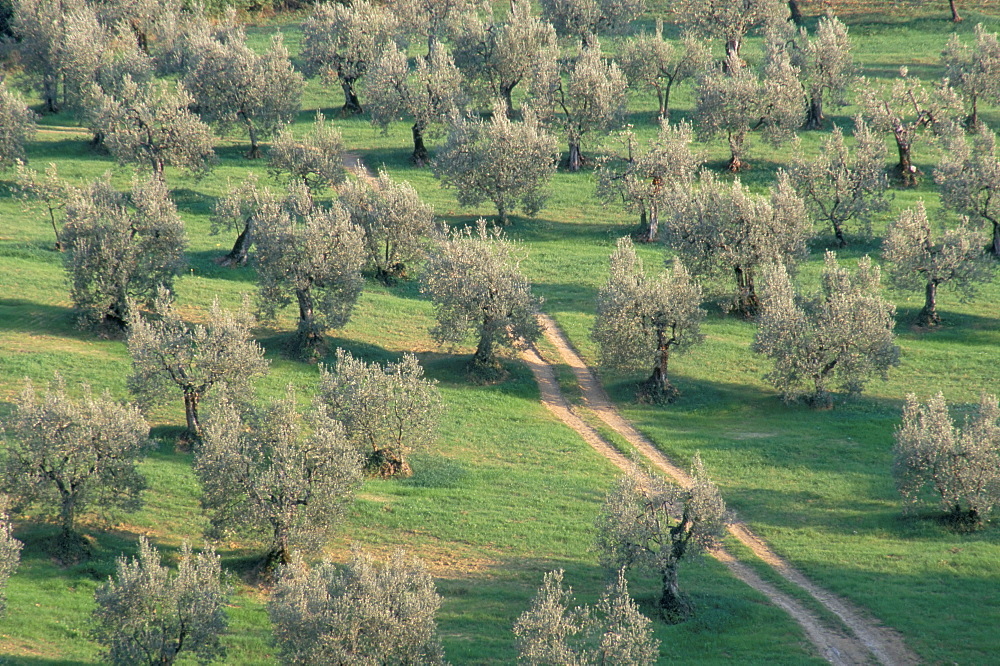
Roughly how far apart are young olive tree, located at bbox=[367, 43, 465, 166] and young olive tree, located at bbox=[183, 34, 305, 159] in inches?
292

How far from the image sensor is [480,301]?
60.0m

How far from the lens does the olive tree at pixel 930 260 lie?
218 ft

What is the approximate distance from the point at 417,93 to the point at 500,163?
15.7 meters

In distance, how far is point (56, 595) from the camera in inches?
1506

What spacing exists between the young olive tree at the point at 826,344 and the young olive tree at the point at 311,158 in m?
36.7

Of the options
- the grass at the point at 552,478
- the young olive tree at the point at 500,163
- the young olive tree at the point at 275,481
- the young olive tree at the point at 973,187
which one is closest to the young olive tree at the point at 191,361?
the grass at the point at 552,478

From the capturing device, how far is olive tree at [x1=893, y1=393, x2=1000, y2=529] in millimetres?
45344

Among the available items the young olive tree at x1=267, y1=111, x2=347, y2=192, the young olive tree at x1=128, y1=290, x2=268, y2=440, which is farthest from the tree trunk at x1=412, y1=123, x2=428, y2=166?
the young olive tree at x1=128, y1=290, x2=268, y2=440

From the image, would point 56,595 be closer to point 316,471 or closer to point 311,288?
point 316,471

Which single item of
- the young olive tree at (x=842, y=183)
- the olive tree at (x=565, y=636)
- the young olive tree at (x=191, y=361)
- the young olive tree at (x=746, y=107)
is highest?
the young olive tree at (x=746, y=107)

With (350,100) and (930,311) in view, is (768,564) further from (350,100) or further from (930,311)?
(350,100)

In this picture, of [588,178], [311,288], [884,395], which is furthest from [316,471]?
[588,178]

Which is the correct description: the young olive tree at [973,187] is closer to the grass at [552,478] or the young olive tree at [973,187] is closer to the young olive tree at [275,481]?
the grass at [552,478]

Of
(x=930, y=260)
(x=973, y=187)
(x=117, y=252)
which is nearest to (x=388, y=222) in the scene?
(x=117, y=252)
